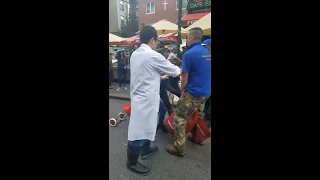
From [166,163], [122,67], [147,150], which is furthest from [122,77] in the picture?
[166,163]

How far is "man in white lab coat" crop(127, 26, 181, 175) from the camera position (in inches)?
78.8

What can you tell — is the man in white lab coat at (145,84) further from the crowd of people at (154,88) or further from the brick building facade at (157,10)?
the brick building facade at (157,10)

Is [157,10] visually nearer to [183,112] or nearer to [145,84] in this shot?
[183,112]

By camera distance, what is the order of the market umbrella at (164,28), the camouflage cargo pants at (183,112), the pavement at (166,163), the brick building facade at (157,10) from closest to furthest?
1. the pavement at (166,163)
2. the camouflage cargo pants at (183,112)
3. the market umbrella at (164,28)
4. the brick building facade at (157,10)

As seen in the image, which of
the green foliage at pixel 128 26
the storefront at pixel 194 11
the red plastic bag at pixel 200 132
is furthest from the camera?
the green foliage at pixel 128 26

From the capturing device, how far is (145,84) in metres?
2.03

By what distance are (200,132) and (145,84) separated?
1.15m

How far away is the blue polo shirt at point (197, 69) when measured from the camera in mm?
2283

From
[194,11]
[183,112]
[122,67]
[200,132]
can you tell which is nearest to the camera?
[183,112]

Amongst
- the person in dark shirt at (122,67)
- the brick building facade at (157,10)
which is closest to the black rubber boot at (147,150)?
the person in dark shirt at (122,67)

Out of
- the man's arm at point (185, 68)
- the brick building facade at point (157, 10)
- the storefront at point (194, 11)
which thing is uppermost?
the brick building facade at point (157, 10)
